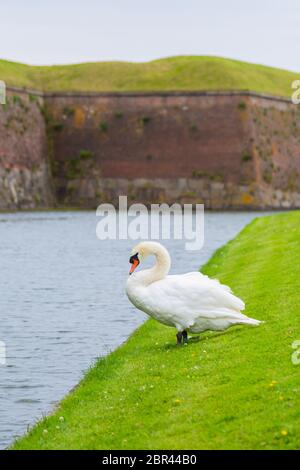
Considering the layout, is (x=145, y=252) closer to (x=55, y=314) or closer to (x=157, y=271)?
(x=157, y=271)

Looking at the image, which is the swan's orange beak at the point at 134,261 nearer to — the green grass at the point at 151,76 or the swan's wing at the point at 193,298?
the swan's wing at the point at 193,298

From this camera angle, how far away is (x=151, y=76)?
9019 centimetres

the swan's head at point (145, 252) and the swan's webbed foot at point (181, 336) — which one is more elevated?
the swan's head at point (145, 252)

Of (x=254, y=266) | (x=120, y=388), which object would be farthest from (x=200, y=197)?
(x=120, y=388)

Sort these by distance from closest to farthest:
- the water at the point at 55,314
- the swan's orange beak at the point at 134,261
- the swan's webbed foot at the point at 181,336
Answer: the water at the point at 55,314
the swan's webbed foot at the point at 181,336
the swan's orange beak at the point at 134,261

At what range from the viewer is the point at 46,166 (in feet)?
274

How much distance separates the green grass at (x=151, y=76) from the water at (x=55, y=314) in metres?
48.6

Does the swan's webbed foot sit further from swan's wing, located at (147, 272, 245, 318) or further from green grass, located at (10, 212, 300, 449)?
swan's wing, located at (147, 272, 245, 318)

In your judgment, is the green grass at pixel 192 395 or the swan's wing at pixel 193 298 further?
the swan's wing at pixel 193 298

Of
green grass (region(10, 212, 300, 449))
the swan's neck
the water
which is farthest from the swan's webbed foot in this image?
the water

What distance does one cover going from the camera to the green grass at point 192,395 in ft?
29.4

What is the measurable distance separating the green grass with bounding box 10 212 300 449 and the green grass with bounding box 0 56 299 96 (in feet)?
235

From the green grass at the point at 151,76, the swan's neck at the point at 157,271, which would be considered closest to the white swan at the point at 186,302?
the swan's neck at the point at 157,271

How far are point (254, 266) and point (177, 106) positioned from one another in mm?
62546
